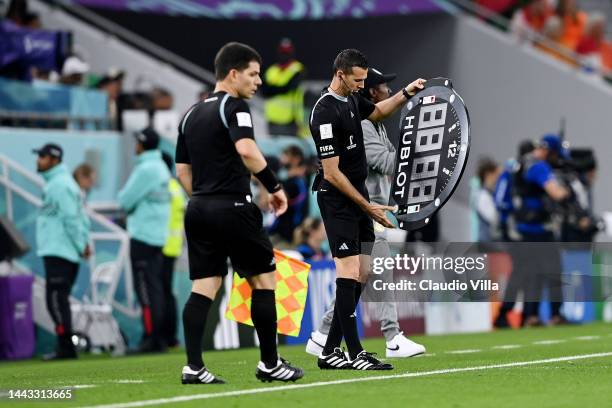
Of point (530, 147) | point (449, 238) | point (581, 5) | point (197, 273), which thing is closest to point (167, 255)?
point (530, 147)

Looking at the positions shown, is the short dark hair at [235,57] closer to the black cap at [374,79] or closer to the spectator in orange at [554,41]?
the black cap at [374,79]

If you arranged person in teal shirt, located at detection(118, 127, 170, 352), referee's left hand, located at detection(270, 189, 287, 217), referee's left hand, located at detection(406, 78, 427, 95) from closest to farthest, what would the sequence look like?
referee's left hand, located at detection(270, 189, 287, 217)
referee's left hand, located at detection(406, 78, 427, 95)
person in teal shirt, located at detection(118, 127, 170, 352)

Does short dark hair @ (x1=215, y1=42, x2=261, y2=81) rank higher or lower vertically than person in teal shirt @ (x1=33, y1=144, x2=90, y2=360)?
higher

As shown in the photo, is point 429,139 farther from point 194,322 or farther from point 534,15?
point 534,15

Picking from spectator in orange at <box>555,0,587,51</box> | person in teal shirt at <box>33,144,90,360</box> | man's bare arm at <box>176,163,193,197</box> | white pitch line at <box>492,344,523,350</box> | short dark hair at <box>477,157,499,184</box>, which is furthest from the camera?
spectator in orange at <box>555,0,587,51</box>

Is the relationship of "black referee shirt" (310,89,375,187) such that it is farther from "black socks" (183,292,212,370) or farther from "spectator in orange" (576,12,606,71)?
"spectator in orange" (576,12,606,71)

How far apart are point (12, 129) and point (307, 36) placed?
410 inches

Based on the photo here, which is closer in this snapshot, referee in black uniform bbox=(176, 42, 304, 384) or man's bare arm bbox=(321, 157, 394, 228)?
referee in black uniform bbox=(176, 42, 304, 384)

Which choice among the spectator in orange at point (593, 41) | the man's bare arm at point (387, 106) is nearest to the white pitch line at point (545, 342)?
the man's bare arm at point (387, 106)

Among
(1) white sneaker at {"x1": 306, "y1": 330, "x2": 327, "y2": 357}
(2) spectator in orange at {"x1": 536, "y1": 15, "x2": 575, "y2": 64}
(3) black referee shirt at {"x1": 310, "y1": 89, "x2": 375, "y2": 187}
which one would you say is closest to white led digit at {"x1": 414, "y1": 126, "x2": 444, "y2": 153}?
(3) black referee shirt at {"x1": 310, "y1": 89, "x2": 375, "y2": 187}

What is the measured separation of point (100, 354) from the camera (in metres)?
16.0

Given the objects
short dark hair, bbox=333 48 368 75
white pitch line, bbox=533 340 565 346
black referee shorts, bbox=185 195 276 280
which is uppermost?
short dark hair, bbox=333 48 368 75

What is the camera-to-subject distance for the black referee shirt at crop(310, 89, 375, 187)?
10641 mm

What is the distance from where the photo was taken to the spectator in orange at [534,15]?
1056 inches
